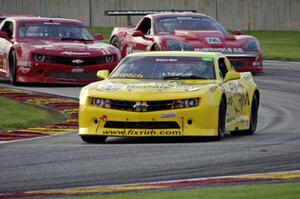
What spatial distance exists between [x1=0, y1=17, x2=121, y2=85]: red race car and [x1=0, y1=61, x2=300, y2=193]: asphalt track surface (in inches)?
317

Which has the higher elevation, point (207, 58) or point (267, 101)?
point (207, 58)

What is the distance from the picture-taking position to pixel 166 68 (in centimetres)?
1614

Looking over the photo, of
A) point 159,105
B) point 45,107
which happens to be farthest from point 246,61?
point 159,105

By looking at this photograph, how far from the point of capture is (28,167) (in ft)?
40.5

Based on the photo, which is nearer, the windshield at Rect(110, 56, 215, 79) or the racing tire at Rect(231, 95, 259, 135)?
the windshield at Rect(110, 56, 215, 79)

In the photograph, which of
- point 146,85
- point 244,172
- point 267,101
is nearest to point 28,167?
point 244,172

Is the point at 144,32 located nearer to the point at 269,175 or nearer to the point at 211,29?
the point at 211,29

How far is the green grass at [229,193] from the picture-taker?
32.7 feet

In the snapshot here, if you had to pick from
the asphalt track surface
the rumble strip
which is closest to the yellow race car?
the asphalt track surface

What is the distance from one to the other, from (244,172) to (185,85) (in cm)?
379

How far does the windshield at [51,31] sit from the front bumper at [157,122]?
11.0 metres

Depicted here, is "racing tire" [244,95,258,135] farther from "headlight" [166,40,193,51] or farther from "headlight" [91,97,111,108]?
"headlight" [166,40,193,51]

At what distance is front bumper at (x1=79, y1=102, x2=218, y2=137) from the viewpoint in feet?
48.4

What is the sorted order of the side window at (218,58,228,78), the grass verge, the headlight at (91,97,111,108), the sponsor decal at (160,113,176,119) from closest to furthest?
the sponsor decal at (160,113,176,119)
the headlight at (91,97,111,108)
the side window at (218,58,228,78)
the grass verge
